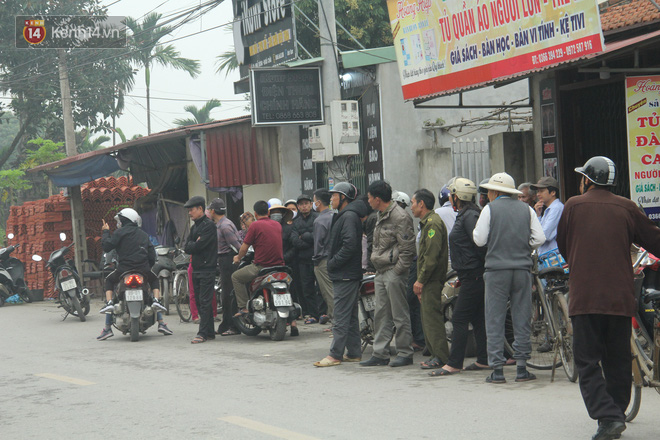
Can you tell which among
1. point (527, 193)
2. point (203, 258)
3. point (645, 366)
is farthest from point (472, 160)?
point (645, 366)

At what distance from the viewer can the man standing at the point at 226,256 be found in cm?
1268

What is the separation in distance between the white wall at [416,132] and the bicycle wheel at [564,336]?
7377mm

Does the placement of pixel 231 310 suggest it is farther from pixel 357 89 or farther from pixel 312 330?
pixel 357 89

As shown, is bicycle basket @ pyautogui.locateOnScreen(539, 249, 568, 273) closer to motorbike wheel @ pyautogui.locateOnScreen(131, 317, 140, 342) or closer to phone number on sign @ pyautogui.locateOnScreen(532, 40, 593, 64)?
phone number on sign @ pyautogui.locateOnScreen(532, 40, 593, 64)

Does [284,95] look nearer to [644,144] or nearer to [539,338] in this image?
[644,144]

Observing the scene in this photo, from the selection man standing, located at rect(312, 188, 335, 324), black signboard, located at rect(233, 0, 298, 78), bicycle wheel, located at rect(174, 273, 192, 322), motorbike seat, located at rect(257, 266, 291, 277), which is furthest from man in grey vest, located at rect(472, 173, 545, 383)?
black signboard, located at rect(233, 0, 298, 78)

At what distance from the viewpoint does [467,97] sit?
53.4 feet

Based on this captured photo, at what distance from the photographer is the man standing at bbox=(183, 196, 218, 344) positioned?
472 inches

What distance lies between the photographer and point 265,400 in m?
7.68

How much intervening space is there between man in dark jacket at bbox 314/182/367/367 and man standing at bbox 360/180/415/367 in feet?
0.85

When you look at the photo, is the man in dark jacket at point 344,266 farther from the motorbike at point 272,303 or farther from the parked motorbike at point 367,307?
the motorbike at point 272,303

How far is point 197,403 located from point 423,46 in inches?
286

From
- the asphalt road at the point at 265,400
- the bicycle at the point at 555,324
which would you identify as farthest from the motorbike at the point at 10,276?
the bicycle at the point at 555,324

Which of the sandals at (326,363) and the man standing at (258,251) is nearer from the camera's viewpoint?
the sandals at (326,363)
